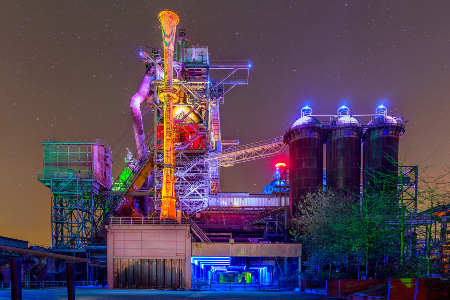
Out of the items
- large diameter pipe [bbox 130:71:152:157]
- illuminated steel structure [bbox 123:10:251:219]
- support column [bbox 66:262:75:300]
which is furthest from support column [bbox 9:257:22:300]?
large diameter pipe [bbox 130:71:152:157]

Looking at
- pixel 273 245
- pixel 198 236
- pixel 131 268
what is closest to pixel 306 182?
pixel 273 245

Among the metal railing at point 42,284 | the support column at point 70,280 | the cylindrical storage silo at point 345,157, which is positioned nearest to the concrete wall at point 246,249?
the cylindrical storage silo at point 345,157

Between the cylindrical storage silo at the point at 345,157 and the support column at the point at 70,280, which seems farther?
the cylindrical storage silo at the point at 345,157

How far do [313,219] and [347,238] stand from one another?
8.98 metres

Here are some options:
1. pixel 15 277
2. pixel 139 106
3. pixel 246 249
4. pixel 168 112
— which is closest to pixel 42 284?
pixel 246 249

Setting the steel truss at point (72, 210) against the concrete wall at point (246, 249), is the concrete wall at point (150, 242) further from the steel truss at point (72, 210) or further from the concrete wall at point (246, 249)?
the steel truss at point (72, 210)

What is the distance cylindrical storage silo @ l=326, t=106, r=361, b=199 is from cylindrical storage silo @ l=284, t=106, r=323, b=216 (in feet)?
5.90

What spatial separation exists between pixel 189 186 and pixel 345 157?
21.7 metres

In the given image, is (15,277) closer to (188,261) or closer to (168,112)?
(188,261)

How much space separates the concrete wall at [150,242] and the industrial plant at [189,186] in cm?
10

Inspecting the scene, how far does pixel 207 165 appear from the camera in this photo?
54844 mm

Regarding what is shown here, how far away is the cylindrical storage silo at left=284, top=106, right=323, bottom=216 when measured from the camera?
49.4m

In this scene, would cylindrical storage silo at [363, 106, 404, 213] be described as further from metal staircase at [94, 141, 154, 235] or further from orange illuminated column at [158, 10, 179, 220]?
metal staircase at [94, 141, 154, 235]

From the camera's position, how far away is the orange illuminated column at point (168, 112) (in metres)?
42.2
